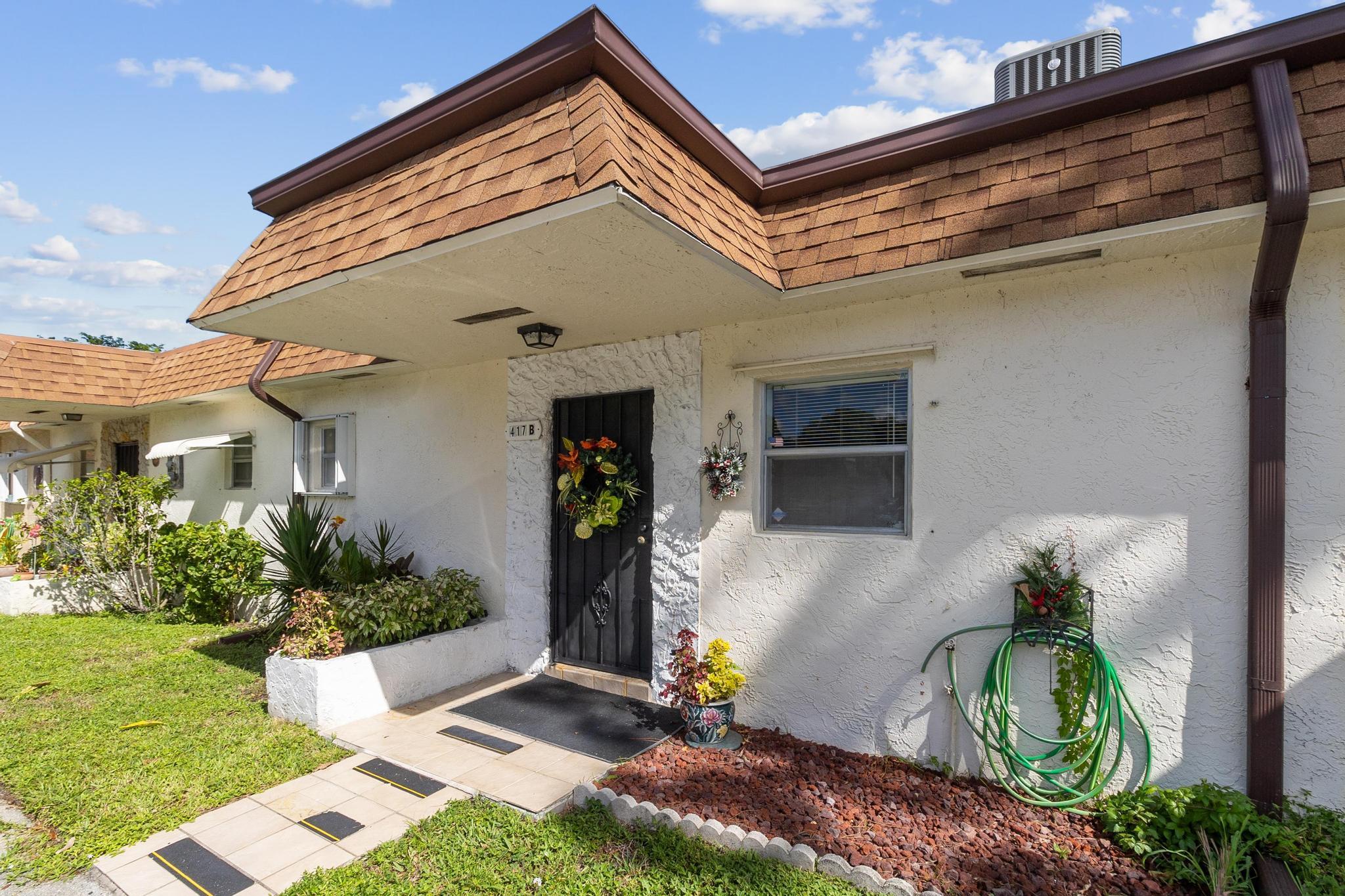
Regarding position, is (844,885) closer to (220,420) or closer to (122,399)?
(220,420)

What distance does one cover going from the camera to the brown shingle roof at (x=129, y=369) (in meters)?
7.66

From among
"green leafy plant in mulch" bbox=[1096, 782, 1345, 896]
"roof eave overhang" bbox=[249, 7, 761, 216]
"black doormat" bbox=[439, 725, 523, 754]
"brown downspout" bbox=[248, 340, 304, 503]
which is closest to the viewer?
"green leafy plant in mulch" bbox=[1096, 782, 1345, 896]

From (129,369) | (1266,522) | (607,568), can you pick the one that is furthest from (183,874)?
(129,369)

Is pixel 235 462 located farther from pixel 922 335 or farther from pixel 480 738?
pixel 922 335

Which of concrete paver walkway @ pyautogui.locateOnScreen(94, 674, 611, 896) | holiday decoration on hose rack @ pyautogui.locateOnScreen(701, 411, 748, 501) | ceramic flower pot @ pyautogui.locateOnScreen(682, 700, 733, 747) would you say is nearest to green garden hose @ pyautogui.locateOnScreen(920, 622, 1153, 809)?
ceramic flower pot @ pyautogui.locateOnScreen(682, 700, 733, 747)

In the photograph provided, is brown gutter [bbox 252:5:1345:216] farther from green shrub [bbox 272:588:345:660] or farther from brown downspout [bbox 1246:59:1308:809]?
green shrub [bbox 272:588:345:660]

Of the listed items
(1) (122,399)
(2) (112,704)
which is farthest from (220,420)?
(2) (112,704)

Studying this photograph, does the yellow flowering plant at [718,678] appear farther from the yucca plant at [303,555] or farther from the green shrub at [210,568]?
the green shrub at [210,568]

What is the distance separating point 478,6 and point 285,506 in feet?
20.1

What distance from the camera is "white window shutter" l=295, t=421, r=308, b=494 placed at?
7.36 m

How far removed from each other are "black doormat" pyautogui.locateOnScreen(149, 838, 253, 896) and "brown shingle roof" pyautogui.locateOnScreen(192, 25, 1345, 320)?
2967mm

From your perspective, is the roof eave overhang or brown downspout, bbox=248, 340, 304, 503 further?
brown downspout, bbox=248, 340, 304, 503

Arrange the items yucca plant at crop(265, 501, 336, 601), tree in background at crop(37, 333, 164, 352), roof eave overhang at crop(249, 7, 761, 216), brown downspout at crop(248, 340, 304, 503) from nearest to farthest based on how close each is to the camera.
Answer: roof eave overhang at crop(249, 7, 761, 216), yucca plant at crop(265, 501, 336, 601), brown downspout at crop(248, 340, 304, 503), tree in background at crop(37, 333, 164, 352)

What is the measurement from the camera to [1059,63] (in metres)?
3.95
